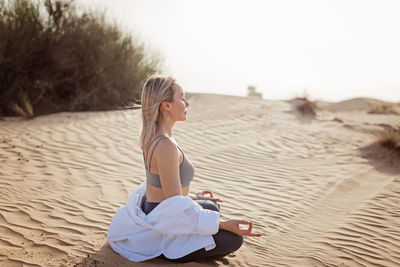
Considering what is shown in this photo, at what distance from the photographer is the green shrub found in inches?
370

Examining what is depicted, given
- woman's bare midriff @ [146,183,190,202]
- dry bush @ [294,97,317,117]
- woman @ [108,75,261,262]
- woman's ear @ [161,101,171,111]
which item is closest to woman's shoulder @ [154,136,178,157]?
woman @ [108,75,261,262]

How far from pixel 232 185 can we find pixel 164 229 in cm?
263

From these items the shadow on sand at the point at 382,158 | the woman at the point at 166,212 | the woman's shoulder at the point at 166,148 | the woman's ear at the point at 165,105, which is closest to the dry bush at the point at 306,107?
the shadow on sand at the point at 382,158

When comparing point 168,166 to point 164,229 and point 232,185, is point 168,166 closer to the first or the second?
point 164,229

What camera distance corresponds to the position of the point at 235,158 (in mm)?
6426

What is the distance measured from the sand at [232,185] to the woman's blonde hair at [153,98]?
0.23 m

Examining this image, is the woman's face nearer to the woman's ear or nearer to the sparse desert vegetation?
the woman's ear

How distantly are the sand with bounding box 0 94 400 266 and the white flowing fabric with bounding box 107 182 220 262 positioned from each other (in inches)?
5.6

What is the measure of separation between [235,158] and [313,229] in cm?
270

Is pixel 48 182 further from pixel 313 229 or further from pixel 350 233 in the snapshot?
pixel 350 233

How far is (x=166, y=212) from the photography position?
2.56 m

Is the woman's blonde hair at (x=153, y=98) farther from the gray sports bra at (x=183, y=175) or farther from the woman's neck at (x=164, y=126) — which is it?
the gray sports bra at (x=183, y=175)

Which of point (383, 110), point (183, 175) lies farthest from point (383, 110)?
point (183, 175)

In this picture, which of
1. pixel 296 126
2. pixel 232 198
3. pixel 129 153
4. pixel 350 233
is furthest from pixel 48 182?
pixel 296 126
